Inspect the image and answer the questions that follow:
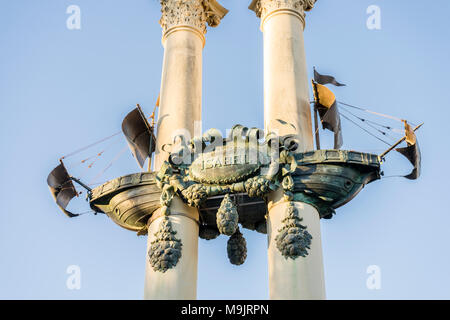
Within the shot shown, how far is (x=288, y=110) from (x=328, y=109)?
6.36 feet

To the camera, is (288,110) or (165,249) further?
(288,110)

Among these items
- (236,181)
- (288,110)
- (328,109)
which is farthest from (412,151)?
(236,181)

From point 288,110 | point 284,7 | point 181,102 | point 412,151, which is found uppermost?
point 284,7

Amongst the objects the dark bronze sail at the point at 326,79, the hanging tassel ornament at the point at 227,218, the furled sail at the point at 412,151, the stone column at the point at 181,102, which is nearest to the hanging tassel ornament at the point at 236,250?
the stone column at the point at 181,102

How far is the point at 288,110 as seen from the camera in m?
31.4

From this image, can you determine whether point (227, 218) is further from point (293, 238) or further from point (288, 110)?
point (288, 110)

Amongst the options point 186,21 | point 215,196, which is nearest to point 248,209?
point 215,196

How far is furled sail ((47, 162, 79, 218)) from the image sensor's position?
32.9 metres

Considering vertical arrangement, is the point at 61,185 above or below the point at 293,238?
above

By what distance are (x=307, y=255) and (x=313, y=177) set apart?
2.84m

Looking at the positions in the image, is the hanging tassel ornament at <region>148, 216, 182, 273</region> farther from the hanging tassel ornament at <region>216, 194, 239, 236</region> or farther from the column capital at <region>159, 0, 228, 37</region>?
the column capital at <region>159, 0, 228, 37</region>
